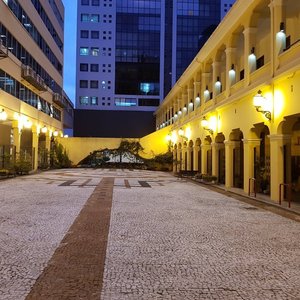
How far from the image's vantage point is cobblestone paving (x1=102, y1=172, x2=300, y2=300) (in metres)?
5.05

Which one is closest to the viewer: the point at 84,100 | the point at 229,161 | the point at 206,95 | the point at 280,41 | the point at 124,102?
the point at 280,41

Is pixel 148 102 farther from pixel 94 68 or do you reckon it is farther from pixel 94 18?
pixel 94 18

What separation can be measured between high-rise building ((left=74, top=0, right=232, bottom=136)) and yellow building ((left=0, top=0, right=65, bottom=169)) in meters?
21.5

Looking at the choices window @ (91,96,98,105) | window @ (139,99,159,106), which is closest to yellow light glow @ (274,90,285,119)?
window @ (139,99,159,106)

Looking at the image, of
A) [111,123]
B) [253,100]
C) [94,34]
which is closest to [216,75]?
[253,100]

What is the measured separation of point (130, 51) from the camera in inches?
2945

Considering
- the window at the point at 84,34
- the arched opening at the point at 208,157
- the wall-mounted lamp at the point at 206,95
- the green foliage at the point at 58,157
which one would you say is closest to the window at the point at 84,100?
the window at the point at 84,34

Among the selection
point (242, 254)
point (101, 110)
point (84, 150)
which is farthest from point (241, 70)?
point (101, 110)

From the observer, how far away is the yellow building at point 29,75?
92.3ft

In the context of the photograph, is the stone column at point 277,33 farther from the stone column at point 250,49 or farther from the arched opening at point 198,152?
the arched opening at point 198,152

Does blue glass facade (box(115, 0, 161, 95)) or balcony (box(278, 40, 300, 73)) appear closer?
balcony (box(278, 40, 300, 73))

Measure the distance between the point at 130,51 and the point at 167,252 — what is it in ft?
231

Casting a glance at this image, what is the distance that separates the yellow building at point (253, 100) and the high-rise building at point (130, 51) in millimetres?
42265

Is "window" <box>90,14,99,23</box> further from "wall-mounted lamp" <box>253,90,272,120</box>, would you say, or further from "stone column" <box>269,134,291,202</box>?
"stone column" <box>269,134,291,202</box>
